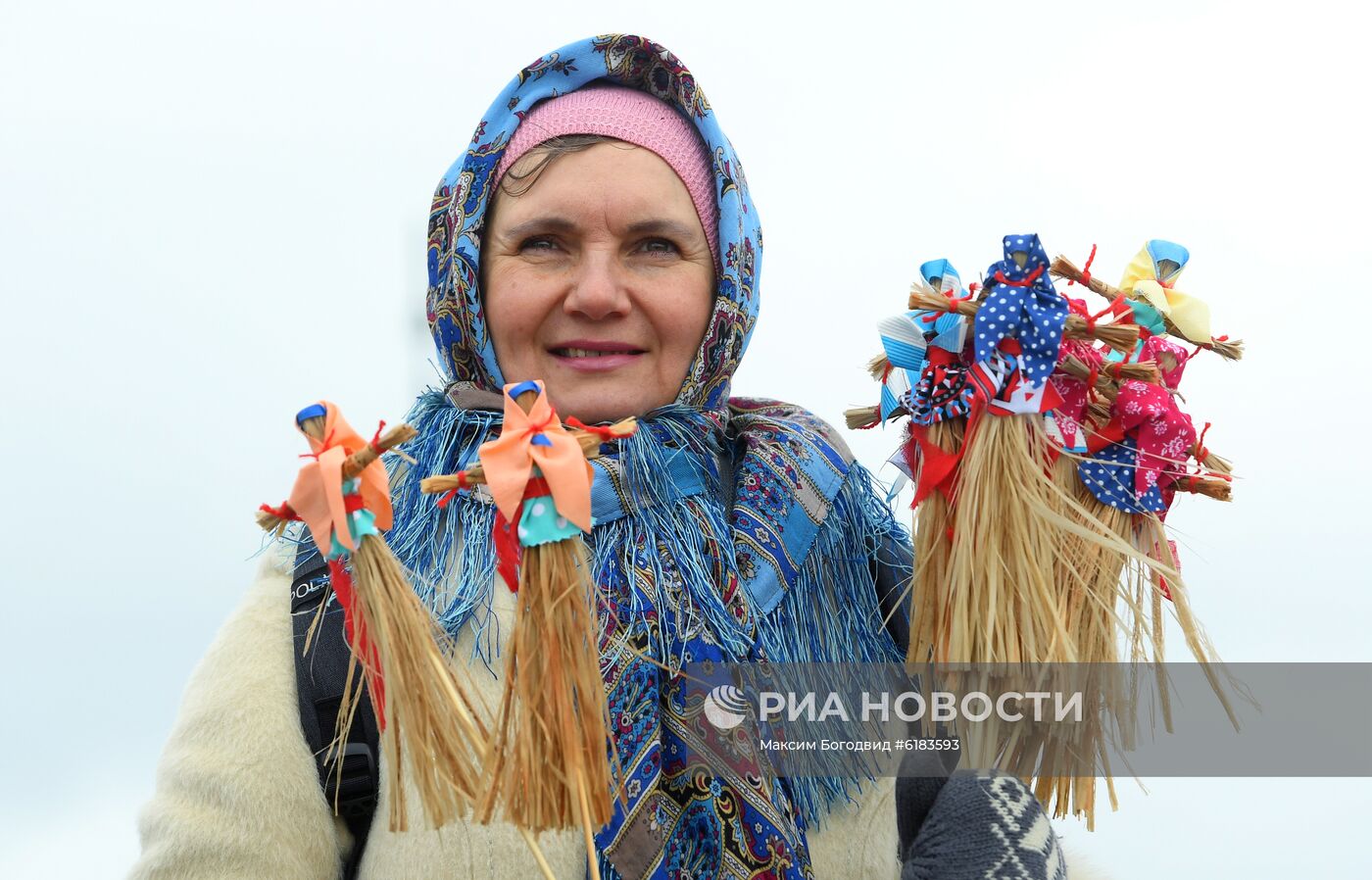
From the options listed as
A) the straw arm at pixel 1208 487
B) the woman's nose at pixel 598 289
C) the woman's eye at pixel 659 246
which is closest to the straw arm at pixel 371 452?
the woman's nose at pixel 598 289

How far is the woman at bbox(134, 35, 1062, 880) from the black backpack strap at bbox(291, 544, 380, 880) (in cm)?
→ 2

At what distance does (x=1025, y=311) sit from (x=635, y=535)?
0.60 m

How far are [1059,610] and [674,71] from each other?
3.35ft

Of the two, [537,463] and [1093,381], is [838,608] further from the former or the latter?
[537,463]

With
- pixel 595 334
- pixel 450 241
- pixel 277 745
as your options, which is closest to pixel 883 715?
pixel 595 334

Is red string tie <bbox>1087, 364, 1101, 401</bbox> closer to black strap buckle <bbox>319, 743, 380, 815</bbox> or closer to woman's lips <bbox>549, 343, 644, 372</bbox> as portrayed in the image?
woman's lips <bbox>549, 343, 644, 372</bbox>

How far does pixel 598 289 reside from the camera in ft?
5.62

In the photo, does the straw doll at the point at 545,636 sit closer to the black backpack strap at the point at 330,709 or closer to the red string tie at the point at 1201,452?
the black backpack strap at the point at 330,709

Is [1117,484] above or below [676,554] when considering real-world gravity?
above

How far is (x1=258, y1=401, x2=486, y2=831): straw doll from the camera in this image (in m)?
1.14

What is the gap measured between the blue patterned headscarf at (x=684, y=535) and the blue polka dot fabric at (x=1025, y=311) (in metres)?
0.42

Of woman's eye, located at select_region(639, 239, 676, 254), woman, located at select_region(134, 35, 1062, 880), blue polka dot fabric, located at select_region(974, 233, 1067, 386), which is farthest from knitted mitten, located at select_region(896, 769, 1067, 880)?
woman's eye, located at select_region(639, 239, 676, 254)

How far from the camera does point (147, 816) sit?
157 centimetres

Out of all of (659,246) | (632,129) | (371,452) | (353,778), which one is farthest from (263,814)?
(632,129)
